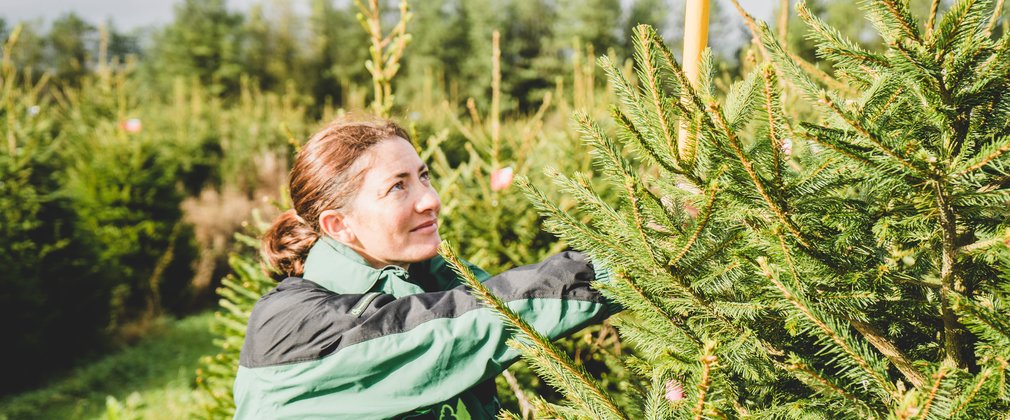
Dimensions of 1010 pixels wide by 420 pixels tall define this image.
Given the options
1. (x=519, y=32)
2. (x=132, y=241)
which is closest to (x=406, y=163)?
(x=132, y=241)

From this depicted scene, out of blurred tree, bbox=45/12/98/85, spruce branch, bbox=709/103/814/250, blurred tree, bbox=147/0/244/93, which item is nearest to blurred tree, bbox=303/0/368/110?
blurred tree, bbox=147/0/244/93

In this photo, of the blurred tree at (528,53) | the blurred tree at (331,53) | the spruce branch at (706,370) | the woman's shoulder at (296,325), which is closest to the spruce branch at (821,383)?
the spruce branch at (706,370)

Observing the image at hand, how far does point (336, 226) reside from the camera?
177 centimetres

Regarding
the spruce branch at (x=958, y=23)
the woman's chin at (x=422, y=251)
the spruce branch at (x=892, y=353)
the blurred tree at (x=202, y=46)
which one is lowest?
the woman's chin at (x=422, y=251)

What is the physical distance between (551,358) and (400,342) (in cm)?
34

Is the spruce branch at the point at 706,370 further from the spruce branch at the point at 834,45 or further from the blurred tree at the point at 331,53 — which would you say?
the blurred tree at the point at 331,53

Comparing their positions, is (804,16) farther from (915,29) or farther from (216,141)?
(216,141)

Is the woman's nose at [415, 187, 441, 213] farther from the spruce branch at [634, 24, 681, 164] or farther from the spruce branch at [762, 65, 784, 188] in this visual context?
the spruce branch at [762, 65, 784, 188]

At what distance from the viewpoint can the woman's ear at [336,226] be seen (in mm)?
1745

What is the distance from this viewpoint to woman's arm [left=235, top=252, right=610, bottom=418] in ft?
3.90

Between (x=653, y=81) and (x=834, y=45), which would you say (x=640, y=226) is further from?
(x=834, y=45)

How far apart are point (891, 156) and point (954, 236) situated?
0.85 ft

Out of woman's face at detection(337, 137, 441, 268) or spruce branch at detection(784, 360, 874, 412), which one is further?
woman's face at detection(337, 137, 441, 268)

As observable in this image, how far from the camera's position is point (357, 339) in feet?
3.99
